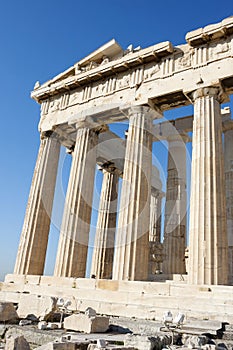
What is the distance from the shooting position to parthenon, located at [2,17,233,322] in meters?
16.4

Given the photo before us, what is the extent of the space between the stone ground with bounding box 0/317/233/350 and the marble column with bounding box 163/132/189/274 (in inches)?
488

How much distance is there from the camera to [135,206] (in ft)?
61.3

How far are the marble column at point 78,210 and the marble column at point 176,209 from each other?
5.57 m

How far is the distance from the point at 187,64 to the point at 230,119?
5.95 meters

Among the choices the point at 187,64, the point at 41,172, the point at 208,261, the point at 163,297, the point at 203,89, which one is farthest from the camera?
the point at 41,172

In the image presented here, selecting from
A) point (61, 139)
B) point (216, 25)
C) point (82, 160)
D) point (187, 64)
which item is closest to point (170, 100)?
point (187, 64)

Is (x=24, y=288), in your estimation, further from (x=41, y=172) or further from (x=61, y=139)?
(x=61, y=139)

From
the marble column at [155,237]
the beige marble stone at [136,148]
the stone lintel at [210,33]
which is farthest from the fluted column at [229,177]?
the marble column at [155,237]

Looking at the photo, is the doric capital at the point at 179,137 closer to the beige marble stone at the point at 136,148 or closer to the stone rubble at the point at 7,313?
the beige marble stone at the point at 136,148

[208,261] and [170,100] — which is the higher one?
[170,100]

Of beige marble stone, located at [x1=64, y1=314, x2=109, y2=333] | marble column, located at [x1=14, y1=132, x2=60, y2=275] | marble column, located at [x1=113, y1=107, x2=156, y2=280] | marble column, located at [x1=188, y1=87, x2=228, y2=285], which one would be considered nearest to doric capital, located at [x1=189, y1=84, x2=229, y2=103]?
marble column, located at [x1=188, y1=87, x2=228, y2=285]

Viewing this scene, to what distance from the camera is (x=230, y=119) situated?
2330 cm

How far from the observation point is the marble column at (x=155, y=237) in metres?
29.6

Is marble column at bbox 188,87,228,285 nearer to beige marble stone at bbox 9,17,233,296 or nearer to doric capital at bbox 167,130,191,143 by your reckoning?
beige marble stone at bbox 9,17,233,296
